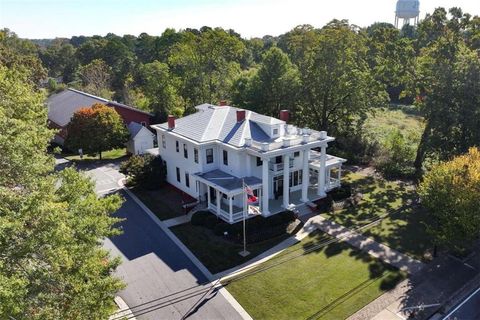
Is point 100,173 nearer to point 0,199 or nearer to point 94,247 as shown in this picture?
point 94,247

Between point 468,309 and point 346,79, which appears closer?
point 468,309

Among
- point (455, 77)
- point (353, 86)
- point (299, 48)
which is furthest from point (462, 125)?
point (299, 48)

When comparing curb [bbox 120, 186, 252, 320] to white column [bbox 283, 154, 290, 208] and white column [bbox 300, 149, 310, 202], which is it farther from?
white column [bbox 300, 149, 310, 202]

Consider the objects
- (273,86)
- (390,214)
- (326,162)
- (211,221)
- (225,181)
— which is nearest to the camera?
(211,221)

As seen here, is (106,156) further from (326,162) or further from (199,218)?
(326,162)

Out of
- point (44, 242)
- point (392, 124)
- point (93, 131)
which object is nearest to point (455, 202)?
point (44, 242)

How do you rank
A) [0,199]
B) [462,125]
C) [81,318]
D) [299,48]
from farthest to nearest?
[299,48] → [462,125] → [81,318] → [0,199]

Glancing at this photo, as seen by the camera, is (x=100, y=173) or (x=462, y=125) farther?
(x=100, y=173)
